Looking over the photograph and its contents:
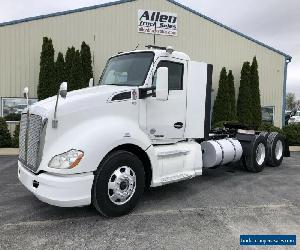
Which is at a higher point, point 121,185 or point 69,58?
point 69,58

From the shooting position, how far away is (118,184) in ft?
16.3

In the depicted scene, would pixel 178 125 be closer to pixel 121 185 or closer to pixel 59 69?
pixel 121 185

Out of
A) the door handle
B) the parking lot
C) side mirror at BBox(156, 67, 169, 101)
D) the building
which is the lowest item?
the parking lot

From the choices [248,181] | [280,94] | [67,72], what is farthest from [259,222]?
[280,94]

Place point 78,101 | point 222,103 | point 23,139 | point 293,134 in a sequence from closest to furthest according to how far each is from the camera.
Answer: point 78,101
point 23,139
point 293,134
point 222,103

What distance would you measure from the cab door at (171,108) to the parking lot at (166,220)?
4.36ft

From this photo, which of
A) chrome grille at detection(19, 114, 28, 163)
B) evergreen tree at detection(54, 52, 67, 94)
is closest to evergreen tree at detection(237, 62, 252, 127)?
evergreen tree at detection(54, 52, 67, 94)

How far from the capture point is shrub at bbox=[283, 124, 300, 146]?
14.7 meters

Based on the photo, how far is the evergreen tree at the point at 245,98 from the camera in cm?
1705

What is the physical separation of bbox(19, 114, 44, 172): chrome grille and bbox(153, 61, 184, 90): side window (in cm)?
252

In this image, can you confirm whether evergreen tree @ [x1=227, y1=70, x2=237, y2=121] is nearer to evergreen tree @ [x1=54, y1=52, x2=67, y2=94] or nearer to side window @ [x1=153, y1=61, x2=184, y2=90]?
evergreen tree @ [x1=54, y1=52, x2=67, y2=94]

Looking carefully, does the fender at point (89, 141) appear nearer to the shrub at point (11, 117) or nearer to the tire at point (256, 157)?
the tire at point (256, 157)

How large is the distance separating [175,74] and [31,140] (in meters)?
2.95

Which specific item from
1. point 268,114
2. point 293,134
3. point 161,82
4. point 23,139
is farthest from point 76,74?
point 268,114
